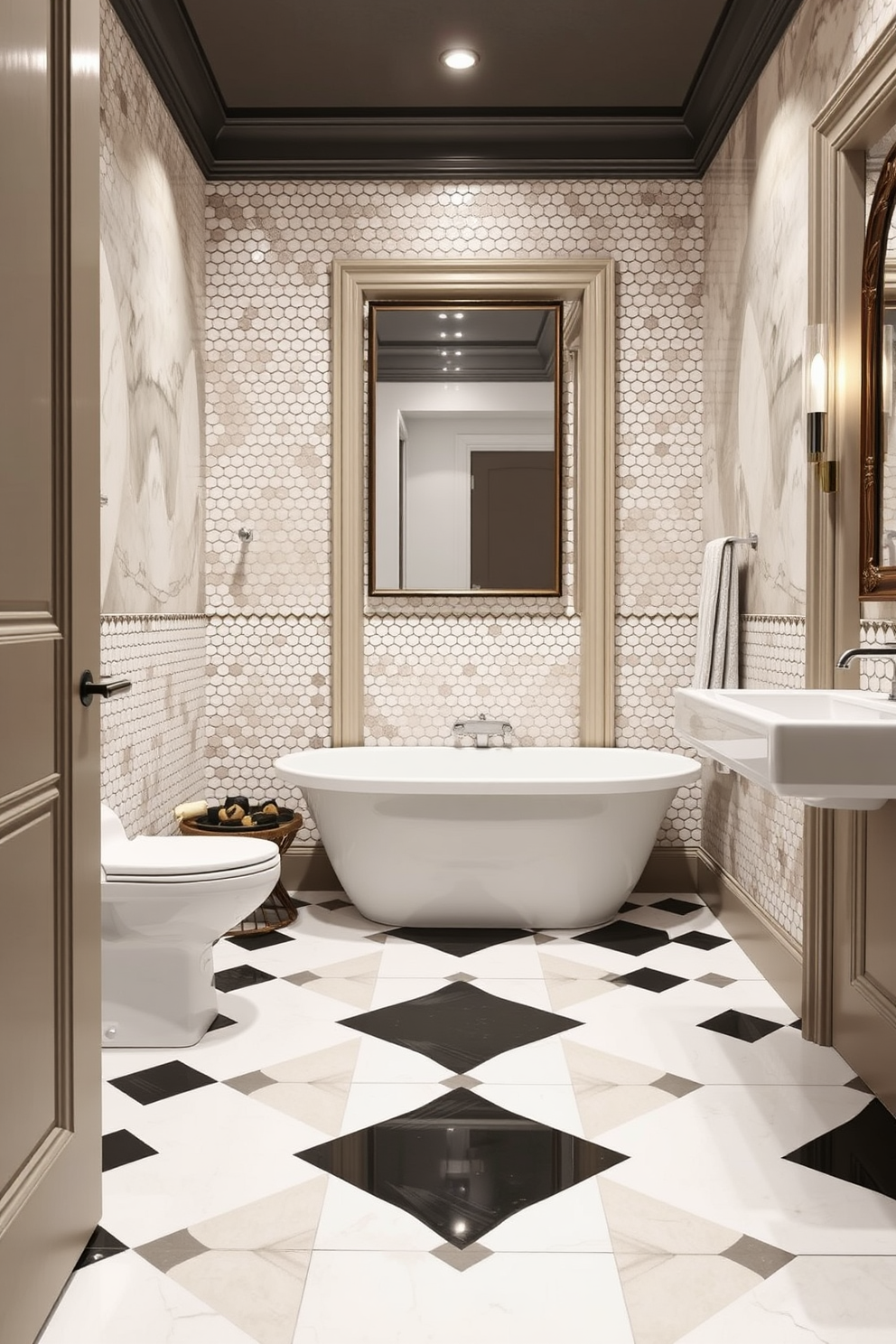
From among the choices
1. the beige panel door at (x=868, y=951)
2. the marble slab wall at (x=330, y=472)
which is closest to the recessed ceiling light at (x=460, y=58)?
the marble slab wall at (x=330, y=472)

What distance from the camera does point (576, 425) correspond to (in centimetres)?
430

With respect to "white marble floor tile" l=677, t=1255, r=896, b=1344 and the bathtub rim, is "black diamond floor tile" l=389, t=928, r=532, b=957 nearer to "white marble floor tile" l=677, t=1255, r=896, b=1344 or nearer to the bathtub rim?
the bathtub rim

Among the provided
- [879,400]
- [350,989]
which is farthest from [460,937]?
[879,400]

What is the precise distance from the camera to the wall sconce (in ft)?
8.50

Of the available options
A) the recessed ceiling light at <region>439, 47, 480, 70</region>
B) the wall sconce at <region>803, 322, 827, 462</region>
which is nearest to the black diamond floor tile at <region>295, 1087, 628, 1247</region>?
the wall sconce at <region>803, 322, 827, 462</region>

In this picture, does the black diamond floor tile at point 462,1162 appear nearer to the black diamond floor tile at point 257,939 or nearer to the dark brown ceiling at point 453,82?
the black diamond floor tile at point 257,939

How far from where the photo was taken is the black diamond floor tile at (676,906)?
156 inches

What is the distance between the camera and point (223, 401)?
4262mm

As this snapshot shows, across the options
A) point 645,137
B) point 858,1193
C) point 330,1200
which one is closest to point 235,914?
point 330,1200

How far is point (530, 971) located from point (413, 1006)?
461mm

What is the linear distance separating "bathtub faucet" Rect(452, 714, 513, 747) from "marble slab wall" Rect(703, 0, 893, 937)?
851 mm

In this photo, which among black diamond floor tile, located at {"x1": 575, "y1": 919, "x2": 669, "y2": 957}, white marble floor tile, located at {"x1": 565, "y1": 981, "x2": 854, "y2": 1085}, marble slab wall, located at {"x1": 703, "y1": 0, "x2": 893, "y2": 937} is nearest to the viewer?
white marble floor tile, located at {"x1": 565, "y1": 981, "x2": 854, "y2": 1085}

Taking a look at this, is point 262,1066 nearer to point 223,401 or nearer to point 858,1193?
point 858,1193

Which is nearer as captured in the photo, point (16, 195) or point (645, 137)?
point (16, 195)
